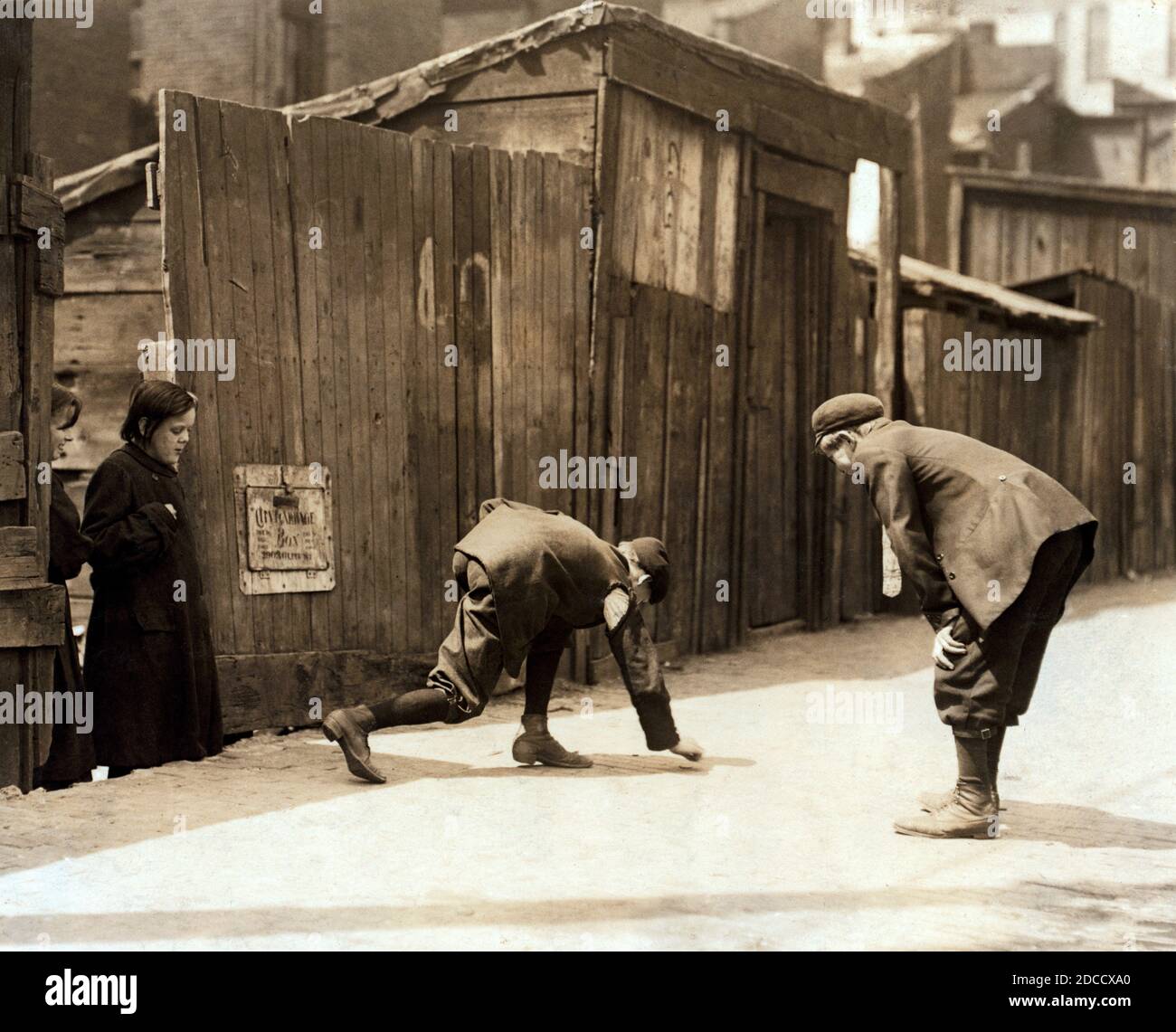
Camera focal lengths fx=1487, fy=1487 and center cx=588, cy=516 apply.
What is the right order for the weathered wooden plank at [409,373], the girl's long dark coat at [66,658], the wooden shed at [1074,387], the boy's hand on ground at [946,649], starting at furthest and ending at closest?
the wooden shed at [1074,387] < the weathered wooden plank at [409,373] < the girl's long dark coat at [66,658] < the boy's hand on ground at [946,649]

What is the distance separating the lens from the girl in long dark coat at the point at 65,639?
20.4ft

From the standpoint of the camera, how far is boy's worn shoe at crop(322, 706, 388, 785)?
5934mm

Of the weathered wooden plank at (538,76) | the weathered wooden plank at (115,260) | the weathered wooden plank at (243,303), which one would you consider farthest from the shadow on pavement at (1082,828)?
the weathered wooden plank at (115,260)

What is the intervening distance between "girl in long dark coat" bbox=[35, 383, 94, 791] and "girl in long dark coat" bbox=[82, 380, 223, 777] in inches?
2.6

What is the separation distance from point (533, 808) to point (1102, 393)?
37.9ft

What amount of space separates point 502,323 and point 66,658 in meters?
3.10

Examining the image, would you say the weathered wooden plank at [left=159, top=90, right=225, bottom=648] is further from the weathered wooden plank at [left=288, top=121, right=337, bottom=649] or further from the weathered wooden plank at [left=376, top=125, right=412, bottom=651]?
the weathered wooden plank at [left=376, top=125, right=412, bottom=651]

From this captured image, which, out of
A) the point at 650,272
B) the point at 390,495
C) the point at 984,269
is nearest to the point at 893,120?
the point at 650,272

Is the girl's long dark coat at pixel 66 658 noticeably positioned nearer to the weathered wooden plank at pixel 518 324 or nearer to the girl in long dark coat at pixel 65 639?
the girl in long dark coat at pixel 65 639

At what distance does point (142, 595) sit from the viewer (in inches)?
249

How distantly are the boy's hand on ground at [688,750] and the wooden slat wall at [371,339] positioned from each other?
1981mm

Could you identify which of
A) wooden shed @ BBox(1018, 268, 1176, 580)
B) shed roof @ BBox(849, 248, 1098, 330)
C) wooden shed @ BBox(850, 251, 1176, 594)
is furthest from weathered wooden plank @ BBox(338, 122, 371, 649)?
wooden shed @ BBox(1018, 268, 1176, 580)

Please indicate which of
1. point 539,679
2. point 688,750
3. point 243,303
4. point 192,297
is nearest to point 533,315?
point 243,303

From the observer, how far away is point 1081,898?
178 inches
